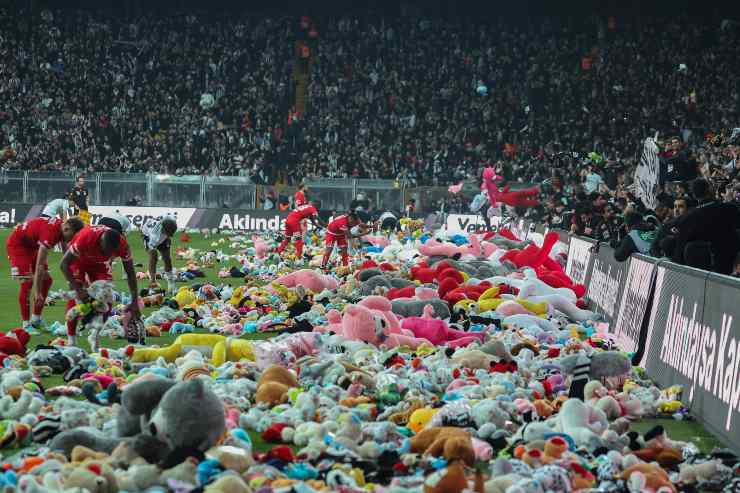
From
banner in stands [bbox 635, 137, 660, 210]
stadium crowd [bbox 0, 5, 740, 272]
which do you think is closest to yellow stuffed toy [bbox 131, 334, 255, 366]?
banner in stands [bbox 635, 137, 660, 210]

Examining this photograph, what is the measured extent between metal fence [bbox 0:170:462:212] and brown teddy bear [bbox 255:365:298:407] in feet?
105

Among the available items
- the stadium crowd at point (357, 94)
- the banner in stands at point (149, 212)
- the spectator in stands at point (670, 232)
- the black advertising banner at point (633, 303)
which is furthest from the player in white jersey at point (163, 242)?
the banner in stands at point (149, 212)

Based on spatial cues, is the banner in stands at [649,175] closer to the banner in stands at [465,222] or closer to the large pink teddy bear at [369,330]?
the large pink teddy bear at [369,330]

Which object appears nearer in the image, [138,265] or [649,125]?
[138,265]

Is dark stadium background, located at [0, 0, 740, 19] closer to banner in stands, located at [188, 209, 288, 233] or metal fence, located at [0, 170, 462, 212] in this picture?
metal fence, located at [0, 170, 462, 212]

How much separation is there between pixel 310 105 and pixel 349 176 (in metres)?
6.21

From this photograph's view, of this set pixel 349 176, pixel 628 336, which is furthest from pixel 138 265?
pixel 349 176

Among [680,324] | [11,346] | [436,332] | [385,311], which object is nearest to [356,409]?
[680,324]

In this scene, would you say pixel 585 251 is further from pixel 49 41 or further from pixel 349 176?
pixel 49 41

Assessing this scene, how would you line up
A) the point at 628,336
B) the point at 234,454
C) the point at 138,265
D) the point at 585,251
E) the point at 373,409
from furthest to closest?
the point at 138,265 < the point at 585,251 < the point at 628,336 < the point at 373,409 < the point at 234,454

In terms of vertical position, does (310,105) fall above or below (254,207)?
above

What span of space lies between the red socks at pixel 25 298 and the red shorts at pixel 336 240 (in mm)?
10551

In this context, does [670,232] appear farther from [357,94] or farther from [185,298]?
[357,94]

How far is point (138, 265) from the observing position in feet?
77.2
